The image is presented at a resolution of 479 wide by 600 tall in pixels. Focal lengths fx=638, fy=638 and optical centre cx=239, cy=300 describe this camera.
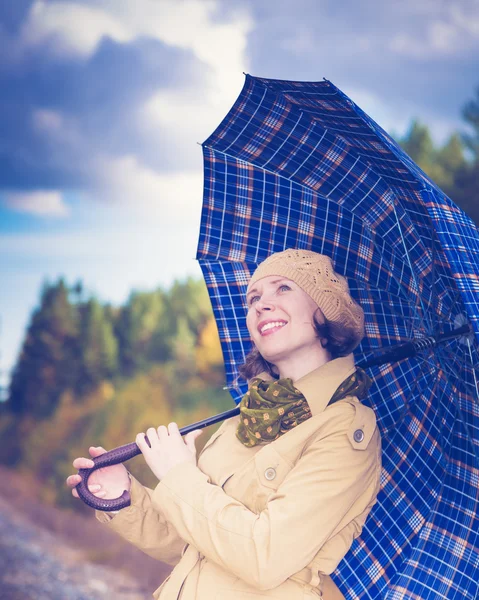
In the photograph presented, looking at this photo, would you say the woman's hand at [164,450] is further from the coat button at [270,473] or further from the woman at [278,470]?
the coat button at [270,473]

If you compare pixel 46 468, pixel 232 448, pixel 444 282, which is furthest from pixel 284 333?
pixel 46 468

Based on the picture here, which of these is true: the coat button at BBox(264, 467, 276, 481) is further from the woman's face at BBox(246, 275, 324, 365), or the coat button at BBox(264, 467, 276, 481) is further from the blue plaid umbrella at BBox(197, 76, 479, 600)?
the blue plaid umbrella at BBox(197, 76, 479, 600)

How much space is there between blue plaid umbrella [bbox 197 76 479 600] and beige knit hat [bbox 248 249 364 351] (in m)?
0.22

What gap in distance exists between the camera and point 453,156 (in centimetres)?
907

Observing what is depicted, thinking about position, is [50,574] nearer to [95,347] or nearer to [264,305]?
[95,347]

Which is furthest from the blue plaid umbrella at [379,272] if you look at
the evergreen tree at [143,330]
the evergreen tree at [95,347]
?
the evergreen tree at [95,347]

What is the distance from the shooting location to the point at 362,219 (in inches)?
90.0

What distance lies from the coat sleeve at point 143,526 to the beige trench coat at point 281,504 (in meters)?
0.20

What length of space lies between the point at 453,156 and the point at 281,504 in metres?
8.35

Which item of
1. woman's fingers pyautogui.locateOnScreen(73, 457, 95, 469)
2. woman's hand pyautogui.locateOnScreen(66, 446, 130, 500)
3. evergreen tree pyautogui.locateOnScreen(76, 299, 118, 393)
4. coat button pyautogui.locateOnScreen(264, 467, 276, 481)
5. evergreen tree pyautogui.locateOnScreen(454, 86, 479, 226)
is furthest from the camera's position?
evergreen tree pyautogui.locateOnScreen(76, 299, 118, 393)

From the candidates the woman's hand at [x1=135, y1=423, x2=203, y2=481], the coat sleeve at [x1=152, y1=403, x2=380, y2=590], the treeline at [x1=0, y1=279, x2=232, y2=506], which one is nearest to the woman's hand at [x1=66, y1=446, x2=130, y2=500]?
the woman's hand at [x1=135, y1=423, x2=203, y2=481]

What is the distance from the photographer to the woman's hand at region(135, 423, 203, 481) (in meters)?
1.87

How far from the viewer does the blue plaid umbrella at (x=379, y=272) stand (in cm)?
206

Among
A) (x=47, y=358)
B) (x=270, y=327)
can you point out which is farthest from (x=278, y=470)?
(x=47, y=358)
